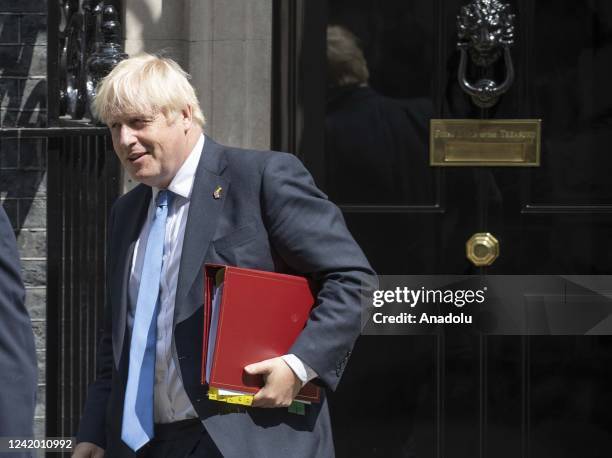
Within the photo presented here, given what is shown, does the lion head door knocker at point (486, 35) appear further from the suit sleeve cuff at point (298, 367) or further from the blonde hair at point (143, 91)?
the suit sleeve cuff at point (298, 367)

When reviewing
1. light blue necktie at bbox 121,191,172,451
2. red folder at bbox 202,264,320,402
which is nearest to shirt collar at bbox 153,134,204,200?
light blue necktie at bbox 121,191,172,451

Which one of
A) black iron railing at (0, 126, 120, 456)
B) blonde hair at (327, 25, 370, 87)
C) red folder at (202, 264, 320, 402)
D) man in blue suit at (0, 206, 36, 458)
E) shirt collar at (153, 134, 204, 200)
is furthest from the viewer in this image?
blonde hair at (327, 25, 370, 87)

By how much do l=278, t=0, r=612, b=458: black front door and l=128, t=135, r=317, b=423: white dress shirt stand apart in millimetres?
2446

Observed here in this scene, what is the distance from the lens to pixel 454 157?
6012 millimetres

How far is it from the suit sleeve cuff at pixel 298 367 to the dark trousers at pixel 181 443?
281 millimetres

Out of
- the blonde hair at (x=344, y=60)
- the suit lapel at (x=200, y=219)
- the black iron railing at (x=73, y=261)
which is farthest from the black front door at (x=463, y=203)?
the suit lapel at (x=200, y=219)

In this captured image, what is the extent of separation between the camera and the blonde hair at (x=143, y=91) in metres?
3.49

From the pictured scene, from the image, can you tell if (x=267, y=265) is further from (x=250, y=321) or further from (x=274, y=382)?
(x=274, y=382)

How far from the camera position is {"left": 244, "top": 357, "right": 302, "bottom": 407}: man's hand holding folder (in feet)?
11.1

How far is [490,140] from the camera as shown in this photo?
5988 mm

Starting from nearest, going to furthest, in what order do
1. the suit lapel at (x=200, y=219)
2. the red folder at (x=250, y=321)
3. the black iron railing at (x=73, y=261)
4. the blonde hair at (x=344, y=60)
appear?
the red folder at (x=250, y=321) → the suit lapel at (x=200, y=219) → the black iron railing at (x=73, y=261) → the blonde hair at (x=344, y=60)

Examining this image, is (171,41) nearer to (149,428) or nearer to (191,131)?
(191,131)

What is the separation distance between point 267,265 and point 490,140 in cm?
266

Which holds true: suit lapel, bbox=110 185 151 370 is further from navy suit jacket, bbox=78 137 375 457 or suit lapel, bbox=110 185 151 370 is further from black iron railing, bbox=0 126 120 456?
black iron railing, bbox=0 126 120 456
